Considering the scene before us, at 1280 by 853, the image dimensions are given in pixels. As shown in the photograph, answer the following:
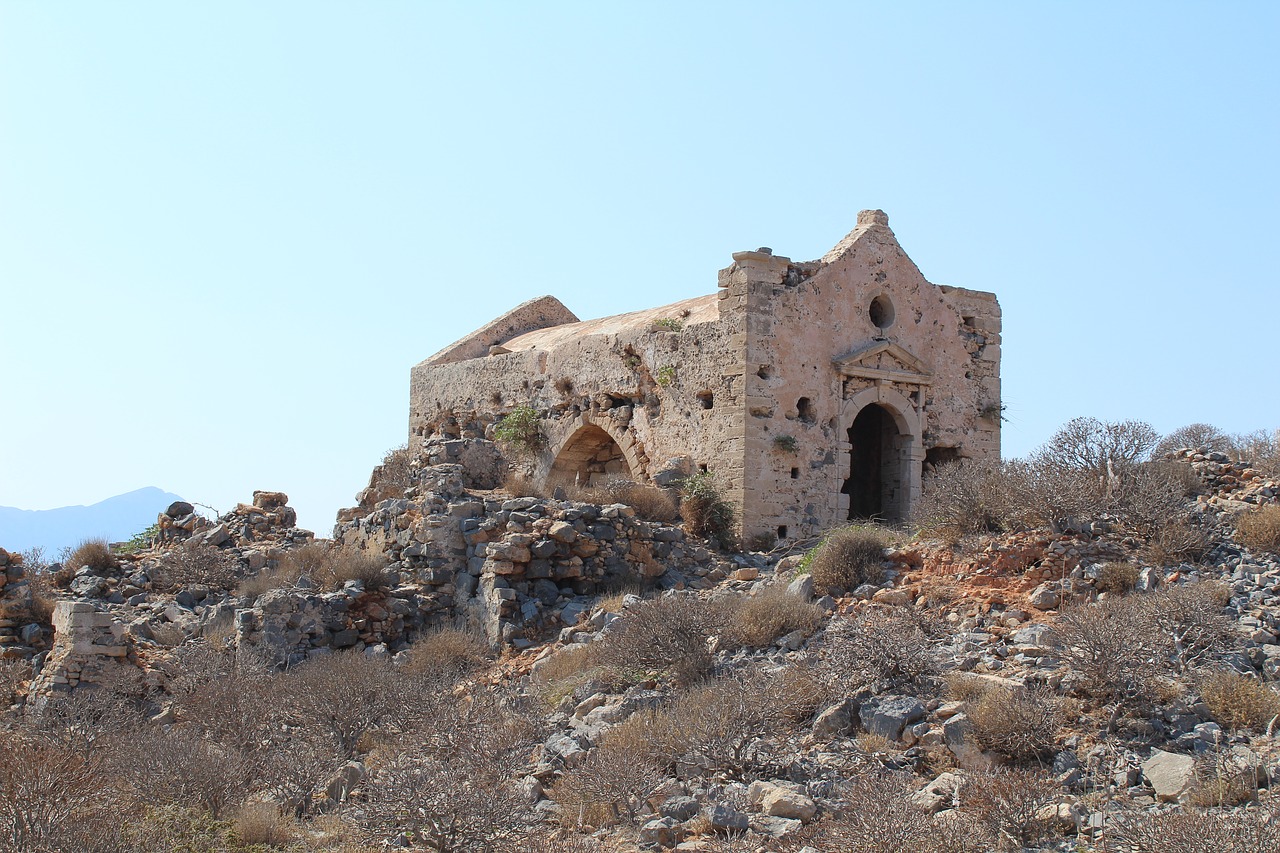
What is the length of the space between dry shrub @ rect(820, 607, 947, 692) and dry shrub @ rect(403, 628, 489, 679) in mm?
3932

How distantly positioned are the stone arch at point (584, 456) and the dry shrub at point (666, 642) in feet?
27.4

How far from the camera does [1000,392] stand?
60.3ft

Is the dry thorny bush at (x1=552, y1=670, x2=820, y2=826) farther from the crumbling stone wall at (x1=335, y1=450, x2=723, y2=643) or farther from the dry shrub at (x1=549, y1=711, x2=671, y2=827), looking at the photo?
the crumbling stone wall at (x1=335, y1=450, x2=723, y2=643)

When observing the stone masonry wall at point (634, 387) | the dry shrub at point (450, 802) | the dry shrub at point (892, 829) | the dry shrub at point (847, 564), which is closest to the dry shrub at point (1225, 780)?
the dry shrub at point (892, 829)

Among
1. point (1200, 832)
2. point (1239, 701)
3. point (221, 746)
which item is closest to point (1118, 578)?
point (1239, 701)

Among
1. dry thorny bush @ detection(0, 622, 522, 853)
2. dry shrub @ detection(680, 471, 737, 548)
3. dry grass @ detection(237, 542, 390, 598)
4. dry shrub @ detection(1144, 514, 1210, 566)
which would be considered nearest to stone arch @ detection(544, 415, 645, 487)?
dry shrub @ detection(680, 471, 737, 548)

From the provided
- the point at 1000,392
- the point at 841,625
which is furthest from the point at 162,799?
the point at 1000,392

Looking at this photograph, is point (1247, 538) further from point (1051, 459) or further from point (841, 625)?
point (841, 625)

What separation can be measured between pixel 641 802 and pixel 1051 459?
249 inches

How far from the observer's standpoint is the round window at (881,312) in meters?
17.4

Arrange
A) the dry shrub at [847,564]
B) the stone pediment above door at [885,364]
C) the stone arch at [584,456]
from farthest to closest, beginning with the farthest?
the stone arch at [584,456] → the stone pediment above door at [885,364] → the dry shrub at [847,564]

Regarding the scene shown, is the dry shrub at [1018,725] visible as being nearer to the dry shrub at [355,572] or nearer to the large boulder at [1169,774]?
the large boulder at [1169,774]

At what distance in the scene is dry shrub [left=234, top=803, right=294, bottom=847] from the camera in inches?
289

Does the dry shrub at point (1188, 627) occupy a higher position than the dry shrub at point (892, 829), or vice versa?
the dry shrub at point (1188, 627)
